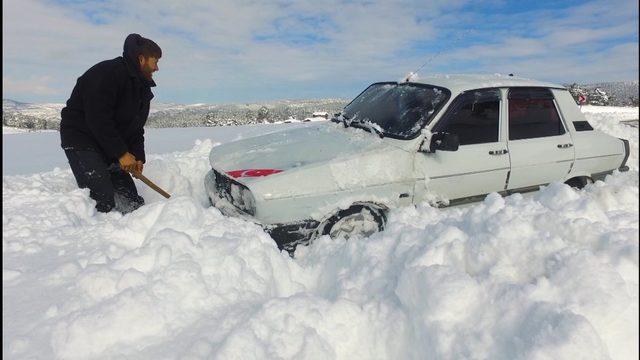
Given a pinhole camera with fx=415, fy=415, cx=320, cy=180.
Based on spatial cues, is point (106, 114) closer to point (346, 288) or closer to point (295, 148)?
point (295, 148)

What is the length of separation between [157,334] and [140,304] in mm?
233

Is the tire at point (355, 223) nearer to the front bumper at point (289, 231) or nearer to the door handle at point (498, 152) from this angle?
the front bumper at point (289, 231)

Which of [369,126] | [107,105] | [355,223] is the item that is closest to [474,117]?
[369,126]

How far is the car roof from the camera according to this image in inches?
172

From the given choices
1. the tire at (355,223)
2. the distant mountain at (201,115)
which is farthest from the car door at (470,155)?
the distant mountain at (201,115)

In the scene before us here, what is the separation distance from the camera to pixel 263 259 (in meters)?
3.16

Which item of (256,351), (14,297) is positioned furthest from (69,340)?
(256,351)

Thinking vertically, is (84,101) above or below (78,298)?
above

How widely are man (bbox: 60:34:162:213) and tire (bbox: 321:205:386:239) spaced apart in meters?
2.34

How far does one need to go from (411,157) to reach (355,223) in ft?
2.75

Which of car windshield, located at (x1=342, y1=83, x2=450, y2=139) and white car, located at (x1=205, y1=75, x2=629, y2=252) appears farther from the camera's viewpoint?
car windshield, located at (x1=342, y1=83, x2=450, y2=139)

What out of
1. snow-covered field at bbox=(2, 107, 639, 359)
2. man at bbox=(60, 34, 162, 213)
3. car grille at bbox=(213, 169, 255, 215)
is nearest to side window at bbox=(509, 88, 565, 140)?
snow-covered field at bbox=(2, 107, 639, 359)

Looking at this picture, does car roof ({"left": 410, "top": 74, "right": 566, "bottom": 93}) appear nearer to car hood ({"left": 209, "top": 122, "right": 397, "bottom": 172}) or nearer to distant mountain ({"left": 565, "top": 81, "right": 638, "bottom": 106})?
distant mountain ({"left": 565, "top": 81, "right": 638, "bottom": 106})

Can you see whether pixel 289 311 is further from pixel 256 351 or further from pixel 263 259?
pixel 263 259
